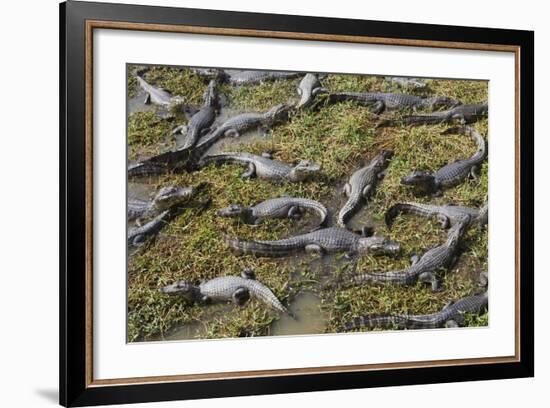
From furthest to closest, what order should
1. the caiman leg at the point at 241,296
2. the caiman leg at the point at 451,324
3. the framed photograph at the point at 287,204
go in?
1. the caiman leg at the point at 451,324
2. the caiman leg at the point at 241,296
3. the framed photograph at the point at 287,204

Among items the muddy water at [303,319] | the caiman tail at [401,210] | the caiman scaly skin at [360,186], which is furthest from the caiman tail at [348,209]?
the muddy water at [303,319]

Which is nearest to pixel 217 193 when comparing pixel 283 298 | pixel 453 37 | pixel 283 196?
pixel 283 196

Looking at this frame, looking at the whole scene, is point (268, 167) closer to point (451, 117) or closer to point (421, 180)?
point (421, 180)

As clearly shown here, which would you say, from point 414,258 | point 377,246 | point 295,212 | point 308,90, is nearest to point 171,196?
point 295,212

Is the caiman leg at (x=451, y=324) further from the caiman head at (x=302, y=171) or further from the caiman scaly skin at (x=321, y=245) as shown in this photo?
the caiman head at (x=302, y=171)

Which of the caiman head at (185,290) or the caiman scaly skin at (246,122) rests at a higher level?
the caiman scaly skin at (246,122)
